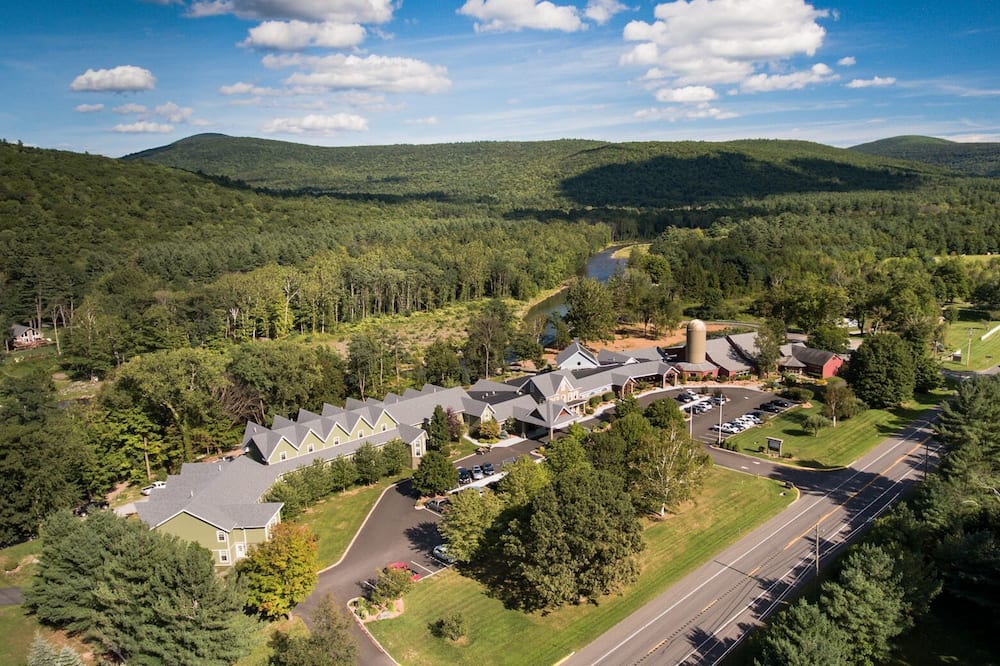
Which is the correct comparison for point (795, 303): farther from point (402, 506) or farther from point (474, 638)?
point (474, 638)

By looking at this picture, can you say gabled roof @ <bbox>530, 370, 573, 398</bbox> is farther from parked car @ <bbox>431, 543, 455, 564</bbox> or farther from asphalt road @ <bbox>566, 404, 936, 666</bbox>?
parked car @ <bbox>431, 543, 455, 564</bbox>

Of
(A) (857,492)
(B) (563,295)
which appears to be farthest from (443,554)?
(B) (563,295)

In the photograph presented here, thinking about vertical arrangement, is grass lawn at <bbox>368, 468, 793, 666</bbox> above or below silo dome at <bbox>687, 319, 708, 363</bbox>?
below

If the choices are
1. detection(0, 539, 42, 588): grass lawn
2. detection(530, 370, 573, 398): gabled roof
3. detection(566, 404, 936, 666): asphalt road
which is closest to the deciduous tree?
detection(566, 404, 936, 666): asphalt road

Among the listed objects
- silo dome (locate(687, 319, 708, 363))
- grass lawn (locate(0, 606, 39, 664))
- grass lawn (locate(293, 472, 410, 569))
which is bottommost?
grass lawn (locate(0, 606, 39, 664))

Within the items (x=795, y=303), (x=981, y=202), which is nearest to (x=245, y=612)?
(x=795, y=303)

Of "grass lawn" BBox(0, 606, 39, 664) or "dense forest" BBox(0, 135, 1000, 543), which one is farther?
"dense forest" BBox(0, 135, 1000, 543)
